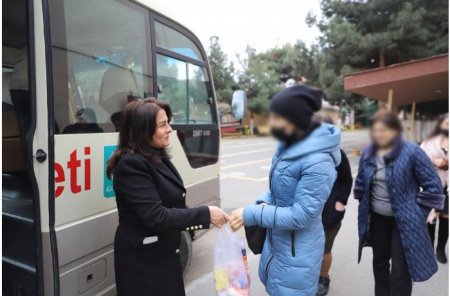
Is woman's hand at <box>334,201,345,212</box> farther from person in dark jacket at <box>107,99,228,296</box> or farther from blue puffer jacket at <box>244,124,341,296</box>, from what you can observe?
person in dark jacket at <box>107,99,228,296</box>

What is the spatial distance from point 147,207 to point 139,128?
343 mm

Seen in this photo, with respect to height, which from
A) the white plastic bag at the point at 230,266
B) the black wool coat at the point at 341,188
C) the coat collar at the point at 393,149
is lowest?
the white plastic bag at the point at 230,266

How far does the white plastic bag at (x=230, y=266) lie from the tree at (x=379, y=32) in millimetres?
1147

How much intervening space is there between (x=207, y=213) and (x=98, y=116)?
91 cm

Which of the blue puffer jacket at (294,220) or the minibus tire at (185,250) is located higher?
the blue puffer jacket at (294,220)

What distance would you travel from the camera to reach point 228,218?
165 centimetres

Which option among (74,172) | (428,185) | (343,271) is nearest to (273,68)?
(74,172)

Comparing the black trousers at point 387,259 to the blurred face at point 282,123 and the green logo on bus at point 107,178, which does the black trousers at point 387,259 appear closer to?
the green logo on bus at point 107,178

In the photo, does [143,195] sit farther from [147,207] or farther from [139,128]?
[139,128]

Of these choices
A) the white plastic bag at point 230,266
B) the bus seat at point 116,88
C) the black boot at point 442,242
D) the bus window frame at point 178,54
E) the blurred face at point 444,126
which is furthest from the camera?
the black boot at point 442,242

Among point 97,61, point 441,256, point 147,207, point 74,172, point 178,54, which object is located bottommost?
point 441,256

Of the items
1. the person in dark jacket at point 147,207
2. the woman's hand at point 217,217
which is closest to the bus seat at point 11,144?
the person in dark jacket at point 147,207

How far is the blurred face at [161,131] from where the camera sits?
62.3 inches

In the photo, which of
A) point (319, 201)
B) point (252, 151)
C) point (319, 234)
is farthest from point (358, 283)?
point (252, 151)
